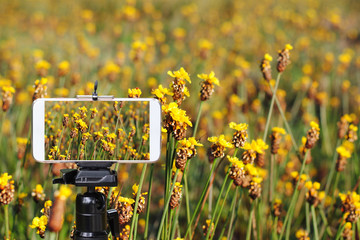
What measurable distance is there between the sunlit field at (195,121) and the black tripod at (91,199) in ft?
0.16

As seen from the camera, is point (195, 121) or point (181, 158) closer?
point (181, 158)

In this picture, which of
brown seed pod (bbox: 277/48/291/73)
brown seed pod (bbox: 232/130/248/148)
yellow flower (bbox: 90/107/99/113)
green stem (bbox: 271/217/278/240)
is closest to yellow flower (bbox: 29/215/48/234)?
yellow flower (bbox: 90/107/99/113)

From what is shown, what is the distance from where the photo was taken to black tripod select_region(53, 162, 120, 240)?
969mm

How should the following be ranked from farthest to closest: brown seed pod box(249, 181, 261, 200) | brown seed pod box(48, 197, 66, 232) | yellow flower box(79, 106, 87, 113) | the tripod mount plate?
brown seed pod box(249, 181, 261, 200)
yellow flower box(79, 106, 87, 113)
the tripod mount plate
brown seed pod box(48, 197, 66, 232)

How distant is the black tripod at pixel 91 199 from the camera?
3.18 feet

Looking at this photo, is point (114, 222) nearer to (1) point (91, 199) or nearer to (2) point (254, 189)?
(1) point (91, 199)

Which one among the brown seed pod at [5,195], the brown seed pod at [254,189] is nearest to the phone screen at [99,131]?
the brown seed pod at [5,195]

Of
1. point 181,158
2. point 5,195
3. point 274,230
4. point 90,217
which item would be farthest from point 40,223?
point 274,230

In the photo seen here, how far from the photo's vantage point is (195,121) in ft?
6.90

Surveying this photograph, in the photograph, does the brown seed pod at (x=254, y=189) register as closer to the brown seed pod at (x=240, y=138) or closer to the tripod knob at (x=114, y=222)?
the brown seed pod at (x=240, y=138)

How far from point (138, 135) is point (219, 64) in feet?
8.93

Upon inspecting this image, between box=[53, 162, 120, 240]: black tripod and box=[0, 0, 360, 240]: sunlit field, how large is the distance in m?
0.05

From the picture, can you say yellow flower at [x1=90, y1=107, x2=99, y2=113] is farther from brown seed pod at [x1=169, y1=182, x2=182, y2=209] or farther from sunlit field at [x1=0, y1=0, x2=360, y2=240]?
brown seed pod at [x1=169, y1=182, x2=182, y2=209]

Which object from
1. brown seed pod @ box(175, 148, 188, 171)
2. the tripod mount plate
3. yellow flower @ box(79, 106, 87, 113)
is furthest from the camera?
brown seed pod @ box(175, 148, 188, 171)
